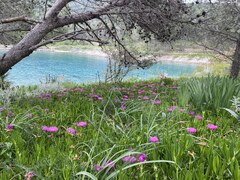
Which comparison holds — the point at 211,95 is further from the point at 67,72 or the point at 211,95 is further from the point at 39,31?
the point at 67,72

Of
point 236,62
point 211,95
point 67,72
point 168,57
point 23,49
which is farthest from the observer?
point 168,57

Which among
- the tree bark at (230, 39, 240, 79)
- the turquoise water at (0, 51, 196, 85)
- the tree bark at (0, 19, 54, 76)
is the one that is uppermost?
the tree bark at (0, 19, 54, 76)

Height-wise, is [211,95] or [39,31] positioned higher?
[39,31]

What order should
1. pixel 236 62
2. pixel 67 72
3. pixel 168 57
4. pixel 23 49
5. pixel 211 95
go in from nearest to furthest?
pixel 211 95 → pixel 23 49 → pixel 236 62 → pixel 67 72 → pixel 168 57

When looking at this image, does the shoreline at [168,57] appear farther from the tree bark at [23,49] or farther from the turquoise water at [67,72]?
the tree bark at [23,49]

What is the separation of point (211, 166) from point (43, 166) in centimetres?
99

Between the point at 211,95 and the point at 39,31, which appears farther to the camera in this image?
the point at 39,31

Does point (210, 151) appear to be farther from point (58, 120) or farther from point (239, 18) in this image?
point (239, 18)

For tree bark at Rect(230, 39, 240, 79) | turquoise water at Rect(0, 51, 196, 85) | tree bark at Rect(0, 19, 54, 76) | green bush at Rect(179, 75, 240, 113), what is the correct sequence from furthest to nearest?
turquoise water at Rect(0, 51, 196, 85) < tree bark at Rect(230, 39, 240, 79) < tree bark at Rect(0, 19, 54, 76) < green bush at Rect(179, 75, 240, 113)

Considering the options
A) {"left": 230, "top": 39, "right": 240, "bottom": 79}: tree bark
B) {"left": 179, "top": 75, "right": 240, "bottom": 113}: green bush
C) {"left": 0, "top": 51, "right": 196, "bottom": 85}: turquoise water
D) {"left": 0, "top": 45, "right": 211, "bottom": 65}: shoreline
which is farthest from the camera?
{"left": 0, "top": 45, "right": 211, "bottom": 65}: shoreline

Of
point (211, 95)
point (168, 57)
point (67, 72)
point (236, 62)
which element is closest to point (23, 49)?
point (211, 95)

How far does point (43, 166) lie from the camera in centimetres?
164

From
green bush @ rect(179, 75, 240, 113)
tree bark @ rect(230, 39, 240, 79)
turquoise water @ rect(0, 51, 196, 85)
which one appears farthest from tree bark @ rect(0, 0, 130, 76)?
turquoise water @ rect(0, 51, 196, 85)

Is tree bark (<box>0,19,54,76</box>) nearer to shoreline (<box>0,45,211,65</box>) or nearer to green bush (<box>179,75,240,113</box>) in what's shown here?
green bush (<box>179,75,240,113</box>)
